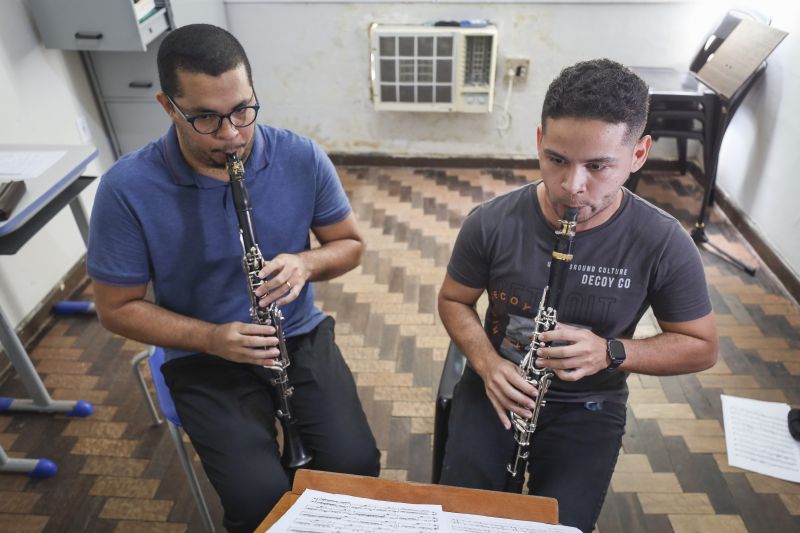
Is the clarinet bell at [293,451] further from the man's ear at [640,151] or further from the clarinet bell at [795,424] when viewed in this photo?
the clarinet bell at [795,424]

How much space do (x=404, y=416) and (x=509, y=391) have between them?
1011 millimetres

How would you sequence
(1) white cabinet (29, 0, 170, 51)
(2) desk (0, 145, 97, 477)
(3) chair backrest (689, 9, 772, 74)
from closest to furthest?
(2) desk (0, 145, 97, 477)
(1) white cabinet (29, 0, 170, 51)
(3) chair backrest (689, 9, 772, 74)

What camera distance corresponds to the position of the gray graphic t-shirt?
4.53 ft

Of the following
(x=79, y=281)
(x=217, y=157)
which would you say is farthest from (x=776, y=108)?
(x=79, y=281)

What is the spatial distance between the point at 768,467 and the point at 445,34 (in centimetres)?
280

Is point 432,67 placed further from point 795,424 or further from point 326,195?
point 795,424

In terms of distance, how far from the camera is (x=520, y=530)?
0.99 meters

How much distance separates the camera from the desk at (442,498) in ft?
3.44

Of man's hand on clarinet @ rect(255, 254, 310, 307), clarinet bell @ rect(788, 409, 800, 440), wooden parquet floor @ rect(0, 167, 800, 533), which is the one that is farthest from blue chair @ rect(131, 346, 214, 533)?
clarinet bell @ rect(788, 409, 800, 440)

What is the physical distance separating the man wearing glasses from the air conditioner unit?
2.20 m

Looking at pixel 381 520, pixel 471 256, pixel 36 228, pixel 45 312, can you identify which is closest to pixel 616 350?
pixel 471 256

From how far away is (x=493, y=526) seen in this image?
0.99 metres

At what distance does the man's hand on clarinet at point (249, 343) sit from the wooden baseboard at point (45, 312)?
5.44 ft

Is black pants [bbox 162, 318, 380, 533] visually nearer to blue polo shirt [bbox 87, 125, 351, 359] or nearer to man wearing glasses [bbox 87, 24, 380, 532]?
man wearing glasses [bbox 87, 24, 380, 532]
